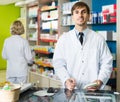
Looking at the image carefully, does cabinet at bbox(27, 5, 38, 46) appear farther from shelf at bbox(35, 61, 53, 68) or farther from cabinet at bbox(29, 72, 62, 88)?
cabinet at bbox(29, 72, 62, 88)

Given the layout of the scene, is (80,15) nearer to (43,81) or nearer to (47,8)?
(47,8)

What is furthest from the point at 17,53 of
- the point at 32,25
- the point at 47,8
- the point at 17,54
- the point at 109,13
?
the point at 32,25

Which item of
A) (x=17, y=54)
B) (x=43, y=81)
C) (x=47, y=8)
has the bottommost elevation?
(x=43, y=81)

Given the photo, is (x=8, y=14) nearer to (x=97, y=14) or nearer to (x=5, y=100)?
(x=97, y=14)

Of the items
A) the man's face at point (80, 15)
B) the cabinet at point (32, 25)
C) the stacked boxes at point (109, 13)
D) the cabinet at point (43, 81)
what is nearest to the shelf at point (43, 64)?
the cabinet at point (43, 81)

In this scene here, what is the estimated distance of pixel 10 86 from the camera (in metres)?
1.73

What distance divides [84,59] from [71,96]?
0.69m

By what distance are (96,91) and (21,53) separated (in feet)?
7.07

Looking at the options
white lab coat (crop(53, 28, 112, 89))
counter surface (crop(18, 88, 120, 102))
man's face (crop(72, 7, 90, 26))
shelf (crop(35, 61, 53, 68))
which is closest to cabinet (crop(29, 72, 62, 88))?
shelf (crop(35, 61, 53, 68))

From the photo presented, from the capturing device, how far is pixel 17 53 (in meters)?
3.84

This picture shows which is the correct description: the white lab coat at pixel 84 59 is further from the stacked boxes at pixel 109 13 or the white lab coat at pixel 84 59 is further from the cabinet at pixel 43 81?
the cabinet at pixel 43 81

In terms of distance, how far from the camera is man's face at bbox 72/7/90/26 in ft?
7.57

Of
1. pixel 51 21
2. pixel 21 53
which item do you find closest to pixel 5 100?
pixel 21 53

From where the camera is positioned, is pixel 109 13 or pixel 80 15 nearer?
pixel 80 15
